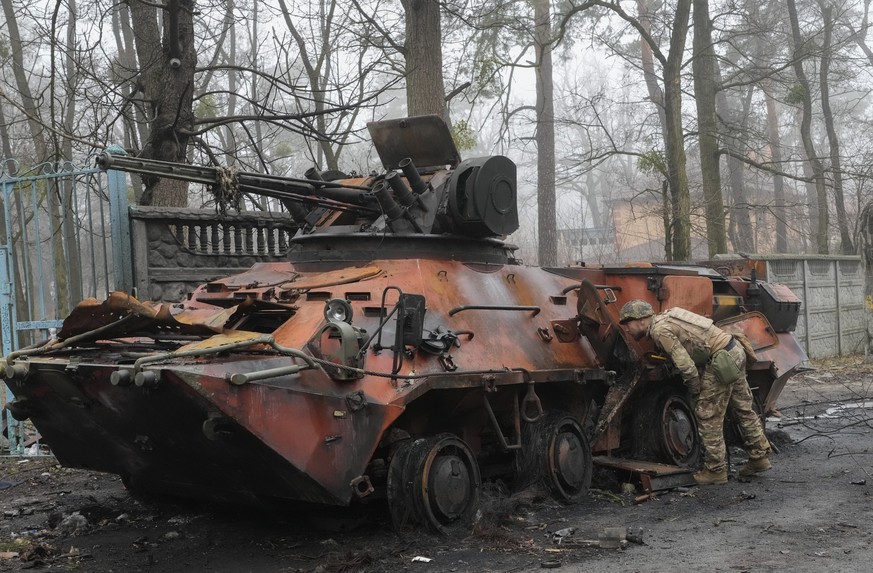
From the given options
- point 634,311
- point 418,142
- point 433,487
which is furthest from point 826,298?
point 433,487

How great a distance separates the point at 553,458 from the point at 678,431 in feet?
6.58

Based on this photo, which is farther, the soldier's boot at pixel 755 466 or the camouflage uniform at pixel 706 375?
the soldier's boot at pixel 755 466

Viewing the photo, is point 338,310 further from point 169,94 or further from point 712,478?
point 169,94

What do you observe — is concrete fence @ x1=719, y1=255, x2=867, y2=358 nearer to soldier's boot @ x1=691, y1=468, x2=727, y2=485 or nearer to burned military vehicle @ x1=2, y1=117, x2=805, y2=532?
soldier's boot @ x1=691, y1=468, x2=727, y2=485

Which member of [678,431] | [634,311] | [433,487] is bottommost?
[678,431]

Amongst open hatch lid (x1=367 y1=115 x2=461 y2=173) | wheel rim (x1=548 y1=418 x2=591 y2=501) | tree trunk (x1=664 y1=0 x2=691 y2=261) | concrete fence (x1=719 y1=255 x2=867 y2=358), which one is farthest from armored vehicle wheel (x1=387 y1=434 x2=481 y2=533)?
concrete fence (x1=719 y1=255 x2=867 y2=358)

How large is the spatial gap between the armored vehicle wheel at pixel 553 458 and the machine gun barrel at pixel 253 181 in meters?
2.41

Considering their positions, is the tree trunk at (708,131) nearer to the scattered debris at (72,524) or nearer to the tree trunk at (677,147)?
the tree trunk at (677,147)

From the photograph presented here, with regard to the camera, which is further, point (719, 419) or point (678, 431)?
point (678, 431)

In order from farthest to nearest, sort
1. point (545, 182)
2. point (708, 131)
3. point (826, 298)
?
point (545, 182) < point (826, 298) < point (708, 131)

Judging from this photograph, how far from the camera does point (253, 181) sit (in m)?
7.96

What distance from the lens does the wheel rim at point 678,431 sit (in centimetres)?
953

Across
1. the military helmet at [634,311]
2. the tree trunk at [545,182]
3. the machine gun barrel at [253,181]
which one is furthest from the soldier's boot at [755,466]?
the tree trunk at [545,182]

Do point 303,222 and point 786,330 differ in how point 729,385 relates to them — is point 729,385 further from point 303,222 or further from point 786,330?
point 303,222
